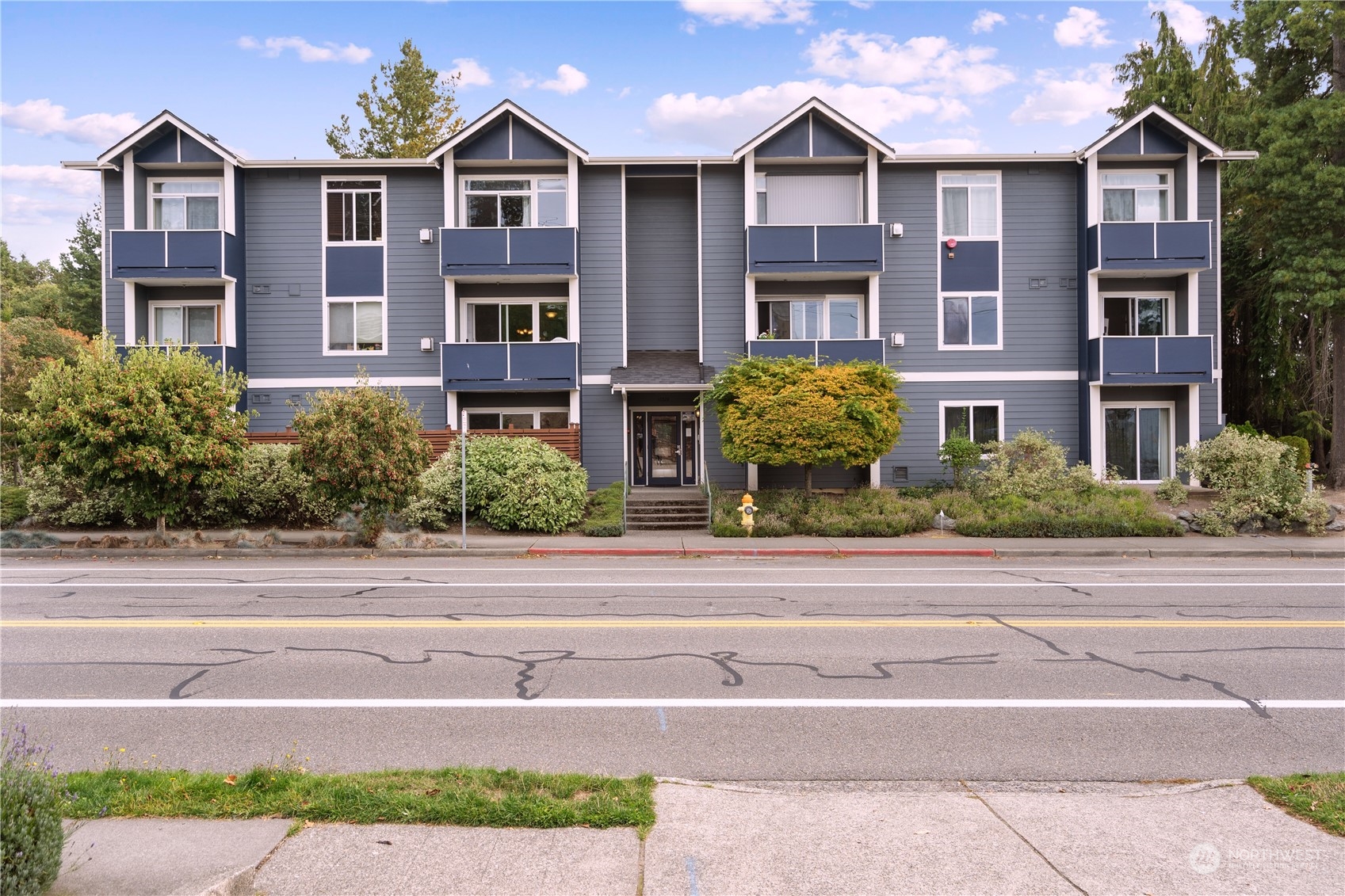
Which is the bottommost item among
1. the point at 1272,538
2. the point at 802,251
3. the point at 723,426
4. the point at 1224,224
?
the point at 1272,538

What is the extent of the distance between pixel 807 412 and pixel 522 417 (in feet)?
31.7

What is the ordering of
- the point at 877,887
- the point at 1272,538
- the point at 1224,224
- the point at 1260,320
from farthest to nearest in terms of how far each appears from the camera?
the point at 1224,224 < the point at 1260,320 < the point at 1272,538 < the point at 877,887

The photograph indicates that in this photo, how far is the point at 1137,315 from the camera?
25438 millimetres

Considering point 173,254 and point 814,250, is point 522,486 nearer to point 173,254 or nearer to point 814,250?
point 814,250

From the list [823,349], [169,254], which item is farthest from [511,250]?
[169,254]

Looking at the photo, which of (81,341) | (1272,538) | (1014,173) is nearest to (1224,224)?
(1014,173)

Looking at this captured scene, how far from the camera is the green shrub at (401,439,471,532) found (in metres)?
20.2

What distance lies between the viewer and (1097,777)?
5.53m

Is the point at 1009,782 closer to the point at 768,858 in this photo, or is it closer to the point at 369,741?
the point at 768,858

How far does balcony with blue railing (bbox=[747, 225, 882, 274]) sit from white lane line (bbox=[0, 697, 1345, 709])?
60.1ft

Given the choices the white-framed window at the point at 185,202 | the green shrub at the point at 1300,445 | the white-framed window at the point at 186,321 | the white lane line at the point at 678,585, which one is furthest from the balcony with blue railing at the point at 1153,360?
the white-framed window at the point at 185,202

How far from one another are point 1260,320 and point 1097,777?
95.0 ft

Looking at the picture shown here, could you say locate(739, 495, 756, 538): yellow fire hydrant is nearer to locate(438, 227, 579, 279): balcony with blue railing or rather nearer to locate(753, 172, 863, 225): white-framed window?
locate(438, 227, 579, 279): balcony with blue railing

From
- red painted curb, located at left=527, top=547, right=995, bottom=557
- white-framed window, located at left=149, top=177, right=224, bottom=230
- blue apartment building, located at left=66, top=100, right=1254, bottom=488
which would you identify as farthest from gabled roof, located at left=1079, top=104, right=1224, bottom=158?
white-framed window, located at left=149, top=177, right=224, bottom=230
